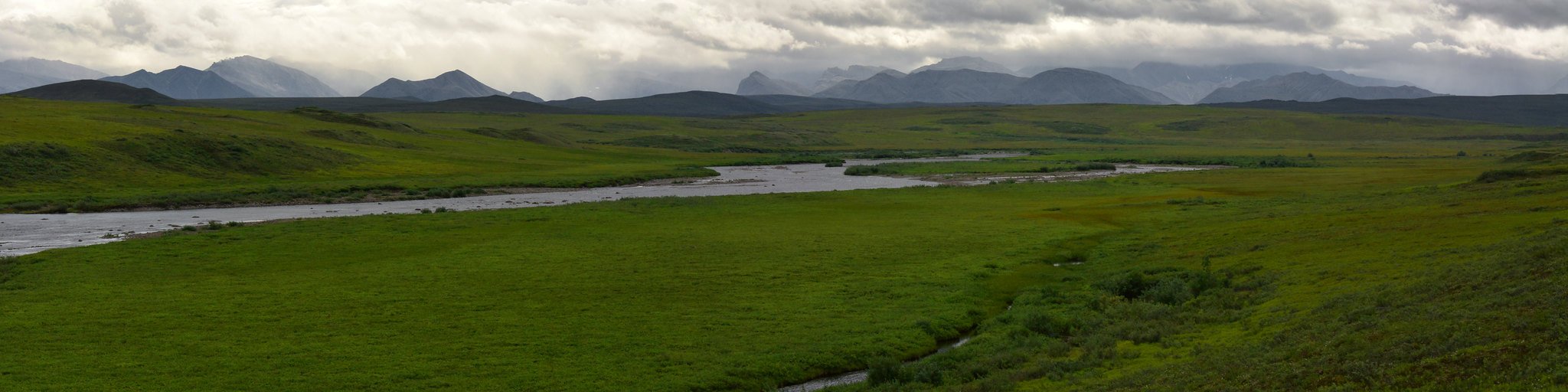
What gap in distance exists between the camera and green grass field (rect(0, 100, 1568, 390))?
67.9ft

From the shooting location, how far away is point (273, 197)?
244 ft

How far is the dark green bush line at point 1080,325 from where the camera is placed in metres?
22.7

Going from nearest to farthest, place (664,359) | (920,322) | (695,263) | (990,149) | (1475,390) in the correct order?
(1475,390)
(664,359)
(920,322)
(695,263)
(990,149)

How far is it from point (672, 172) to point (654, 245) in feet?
211

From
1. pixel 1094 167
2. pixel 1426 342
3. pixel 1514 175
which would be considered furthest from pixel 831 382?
pixel 1094 167

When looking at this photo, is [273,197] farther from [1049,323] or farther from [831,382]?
[1049,323]

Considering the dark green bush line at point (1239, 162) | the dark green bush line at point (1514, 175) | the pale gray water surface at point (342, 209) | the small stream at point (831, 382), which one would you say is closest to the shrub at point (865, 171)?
the pale gray water surface at point (342, 209)

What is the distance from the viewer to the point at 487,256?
4069 cm

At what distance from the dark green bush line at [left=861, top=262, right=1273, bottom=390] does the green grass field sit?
121 mm

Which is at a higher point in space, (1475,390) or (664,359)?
(1475,390)

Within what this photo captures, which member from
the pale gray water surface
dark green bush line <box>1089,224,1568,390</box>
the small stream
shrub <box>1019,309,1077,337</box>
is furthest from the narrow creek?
dark green bush line <box>1089,224,1568,390</box>

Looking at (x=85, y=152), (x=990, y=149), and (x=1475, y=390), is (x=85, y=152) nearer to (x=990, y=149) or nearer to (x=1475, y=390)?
(x=1475, y=390)

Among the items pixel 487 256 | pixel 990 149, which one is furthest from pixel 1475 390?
pixel 990 149

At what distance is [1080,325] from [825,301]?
774cm
